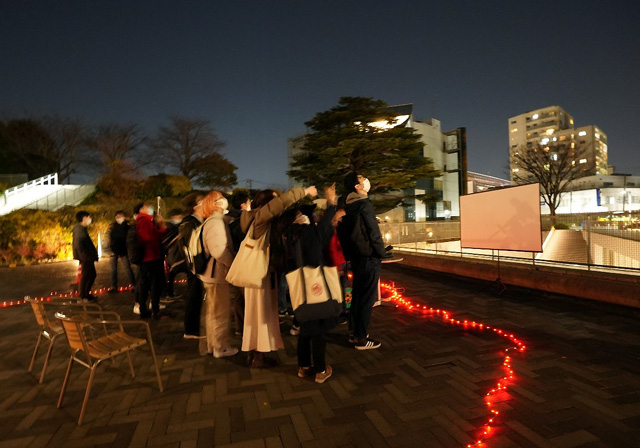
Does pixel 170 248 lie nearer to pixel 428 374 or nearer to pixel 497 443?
pixel 428 374

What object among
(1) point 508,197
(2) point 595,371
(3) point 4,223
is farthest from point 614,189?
(3) point 4,223

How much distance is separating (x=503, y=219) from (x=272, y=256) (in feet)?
17.9

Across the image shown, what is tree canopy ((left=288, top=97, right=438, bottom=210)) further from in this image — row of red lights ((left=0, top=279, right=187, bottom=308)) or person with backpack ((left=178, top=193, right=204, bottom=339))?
person with backpack ((left=178, top=193, right=204, bottom=339))

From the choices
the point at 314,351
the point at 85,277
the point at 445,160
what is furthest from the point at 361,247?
the point at 445,160

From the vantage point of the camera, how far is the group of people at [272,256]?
3.20 metres

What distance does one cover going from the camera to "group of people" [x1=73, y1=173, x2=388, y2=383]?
3.20 m

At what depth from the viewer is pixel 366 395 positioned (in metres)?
3.06

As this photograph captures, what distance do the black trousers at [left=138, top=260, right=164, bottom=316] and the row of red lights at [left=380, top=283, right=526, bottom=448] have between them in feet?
13.1

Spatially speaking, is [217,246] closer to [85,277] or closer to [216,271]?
[216,271]

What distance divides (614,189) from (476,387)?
58965mm

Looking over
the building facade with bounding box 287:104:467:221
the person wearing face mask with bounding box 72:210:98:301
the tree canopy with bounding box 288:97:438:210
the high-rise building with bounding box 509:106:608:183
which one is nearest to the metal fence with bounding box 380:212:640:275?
the person wearing face mask with bounding box 72:210:98:301

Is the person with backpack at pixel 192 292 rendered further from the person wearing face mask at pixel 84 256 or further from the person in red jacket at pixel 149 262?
the person wearing face mask at pixel 84 256

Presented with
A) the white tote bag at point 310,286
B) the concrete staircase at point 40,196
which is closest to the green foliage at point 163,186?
the concrete staircase at point 40,196

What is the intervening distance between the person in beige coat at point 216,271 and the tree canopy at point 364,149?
1549cm
